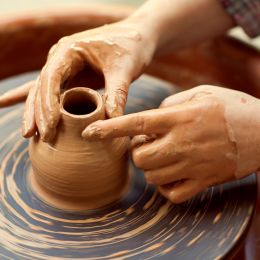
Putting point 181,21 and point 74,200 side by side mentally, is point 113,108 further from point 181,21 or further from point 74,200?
point 181,21

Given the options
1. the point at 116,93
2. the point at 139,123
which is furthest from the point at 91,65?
the point at 139,123

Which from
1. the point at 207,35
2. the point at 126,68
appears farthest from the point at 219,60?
the point at 126,68

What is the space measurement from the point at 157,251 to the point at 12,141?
553 millimetres

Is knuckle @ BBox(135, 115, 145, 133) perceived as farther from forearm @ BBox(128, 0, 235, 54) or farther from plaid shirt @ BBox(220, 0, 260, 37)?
plaid shirt @ BBox(220, 0, 260, 37)

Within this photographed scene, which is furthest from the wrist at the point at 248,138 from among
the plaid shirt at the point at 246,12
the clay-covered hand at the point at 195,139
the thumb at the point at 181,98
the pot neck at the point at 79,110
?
the plaid shirt at the point at 246,12

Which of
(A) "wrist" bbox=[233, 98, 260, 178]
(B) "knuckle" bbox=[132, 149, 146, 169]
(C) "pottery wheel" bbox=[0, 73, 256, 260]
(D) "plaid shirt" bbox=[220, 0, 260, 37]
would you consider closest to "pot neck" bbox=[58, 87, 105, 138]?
(B) "knuckle" bbox=[132, 149, 146, 169]

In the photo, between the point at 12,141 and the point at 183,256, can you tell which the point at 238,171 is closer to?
the point at 183,256

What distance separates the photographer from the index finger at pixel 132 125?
107cm

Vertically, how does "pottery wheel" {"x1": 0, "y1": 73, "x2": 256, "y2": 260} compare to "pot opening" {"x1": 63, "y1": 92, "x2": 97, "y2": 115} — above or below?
below

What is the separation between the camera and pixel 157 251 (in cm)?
113

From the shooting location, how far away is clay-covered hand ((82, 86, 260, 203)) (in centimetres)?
113

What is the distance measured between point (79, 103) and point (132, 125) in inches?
Answer: 6.3

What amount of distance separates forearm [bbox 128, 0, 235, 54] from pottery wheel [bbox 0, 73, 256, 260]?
1.57 feet

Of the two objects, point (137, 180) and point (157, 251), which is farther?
point (137, 180)
